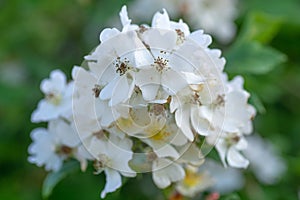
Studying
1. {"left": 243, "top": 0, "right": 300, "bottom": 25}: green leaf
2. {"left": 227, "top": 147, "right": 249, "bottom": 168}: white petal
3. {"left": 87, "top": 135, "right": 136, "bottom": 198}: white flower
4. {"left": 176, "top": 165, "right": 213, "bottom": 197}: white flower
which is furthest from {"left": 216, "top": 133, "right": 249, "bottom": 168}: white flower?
{"left": 243, "top": 0, "right": 300, "bottom": 25}: green leaf

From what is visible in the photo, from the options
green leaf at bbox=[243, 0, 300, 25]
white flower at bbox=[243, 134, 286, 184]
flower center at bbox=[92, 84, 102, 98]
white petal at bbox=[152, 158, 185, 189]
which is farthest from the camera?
white flower at bbox=[243, 134, 286, 184]

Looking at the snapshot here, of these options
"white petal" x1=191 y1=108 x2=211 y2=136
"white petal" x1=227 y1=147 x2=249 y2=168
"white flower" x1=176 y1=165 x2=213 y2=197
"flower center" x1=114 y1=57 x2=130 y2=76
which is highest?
"flower center" x1=114 y1=57 x2=130 y2=76

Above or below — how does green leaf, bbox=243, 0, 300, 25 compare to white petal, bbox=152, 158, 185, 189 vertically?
below

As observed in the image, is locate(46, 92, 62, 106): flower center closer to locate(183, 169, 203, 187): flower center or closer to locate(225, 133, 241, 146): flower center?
locate(183, 169, 203, 187): flower center

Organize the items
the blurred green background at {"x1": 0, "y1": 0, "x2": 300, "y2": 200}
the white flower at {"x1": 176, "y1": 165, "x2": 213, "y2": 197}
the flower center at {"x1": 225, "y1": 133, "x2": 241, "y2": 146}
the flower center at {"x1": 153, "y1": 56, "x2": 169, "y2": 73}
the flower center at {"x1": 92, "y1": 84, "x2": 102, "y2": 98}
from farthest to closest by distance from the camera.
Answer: the blurred green background at {"x1": 0, "y1": 0, "x2": 300, "y2": 200} < the white flower at {"x1": 176, "y1": 165, "x2": 213, "y2": 197} < the flower center at {"x1": 225, "y1": 133, "x2": 241, "y2": 146} < the flower center at {"x1": 92, "y1": 84, "x2": 102, "y2": 98} < the flower center at {"x1": 153, "y1": 56, "x2": 169, "y2": 73}

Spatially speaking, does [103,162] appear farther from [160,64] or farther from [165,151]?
[160,64]

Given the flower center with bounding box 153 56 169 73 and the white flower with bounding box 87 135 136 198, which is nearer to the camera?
the flower center with bounding box 153 56 169 73

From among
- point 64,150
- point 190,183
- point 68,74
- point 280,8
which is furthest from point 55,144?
point 280,8
